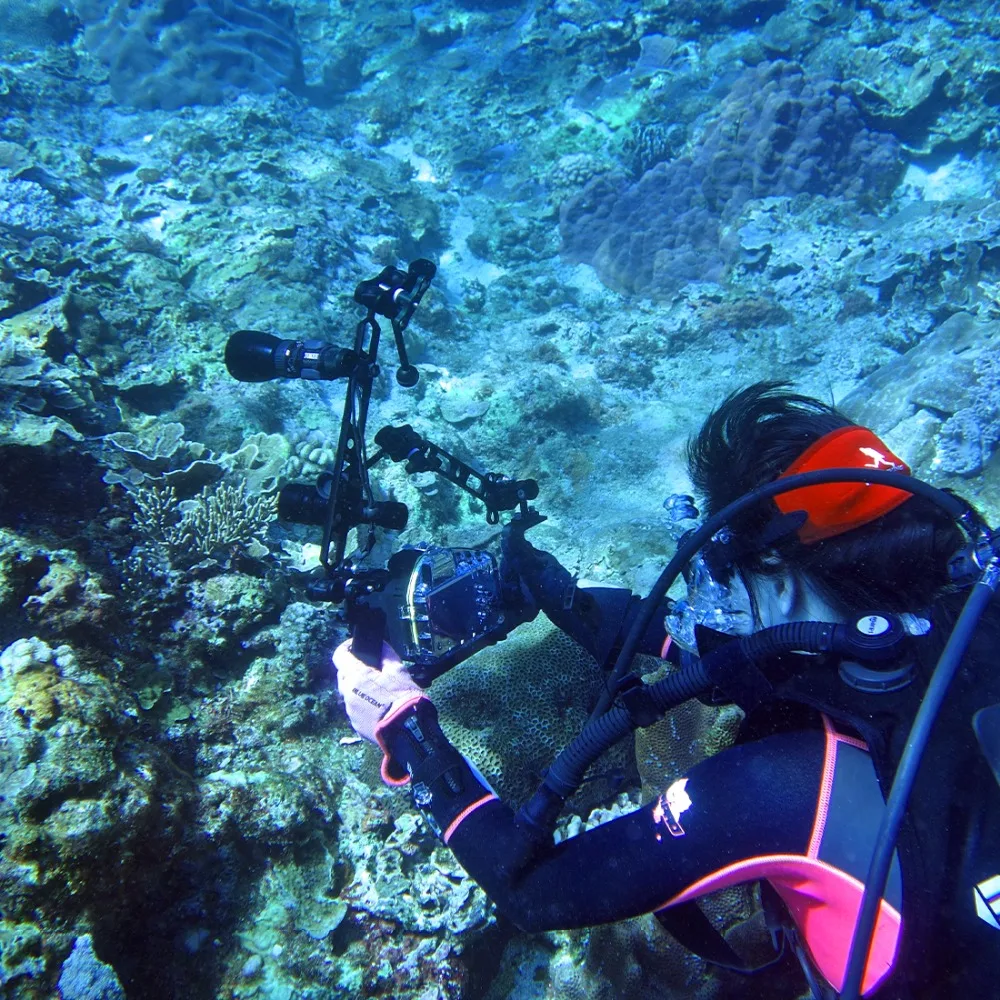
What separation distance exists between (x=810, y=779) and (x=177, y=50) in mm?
16623

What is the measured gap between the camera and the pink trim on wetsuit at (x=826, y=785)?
4.37 feet

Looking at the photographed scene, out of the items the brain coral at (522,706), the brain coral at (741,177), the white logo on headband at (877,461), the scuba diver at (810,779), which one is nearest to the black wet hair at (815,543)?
the scuba diver at (810,779)

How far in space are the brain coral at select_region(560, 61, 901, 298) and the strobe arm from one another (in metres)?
6.85

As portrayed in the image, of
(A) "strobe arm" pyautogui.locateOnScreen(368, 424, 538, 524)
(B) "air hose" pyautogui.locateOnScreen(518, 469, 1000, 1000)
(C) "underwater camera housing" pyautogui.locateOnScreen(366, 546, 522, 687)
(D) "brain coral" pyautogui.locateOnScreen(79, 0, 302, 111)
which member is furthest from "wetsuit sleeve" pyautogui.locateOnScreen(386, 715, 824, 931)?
(D) "brain coral" pyautogui.locateOnScreen(79, 0, 302, 111)

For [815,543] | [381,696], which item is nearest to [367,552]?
[381,696]

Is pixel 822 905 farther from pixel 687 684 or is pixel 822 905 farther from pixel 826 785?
pixel 687 684

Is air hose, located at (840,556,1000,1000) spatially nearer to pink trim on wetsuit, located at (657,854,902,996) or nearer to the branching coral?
pink trim on wetsuit, located at (657,854,902,996)

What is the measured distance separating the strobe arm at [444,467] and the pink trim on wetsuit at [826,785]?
1760 millimetres

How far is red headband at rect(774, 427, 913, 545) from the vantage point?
154cm

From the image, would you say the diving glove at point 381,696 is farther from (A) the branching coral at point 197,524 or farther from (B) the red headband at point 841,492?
(A) the branching coral at point 197,524

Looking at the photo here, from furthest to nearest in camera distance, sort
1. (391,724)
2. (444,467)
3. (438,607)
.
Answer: (444,467) → (438,607) → (391,724)

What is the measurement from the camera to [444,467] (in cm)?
304

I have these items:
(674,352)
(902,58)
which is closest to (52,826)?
(674,352)

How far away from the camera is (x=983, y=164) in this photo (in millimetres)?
8539
